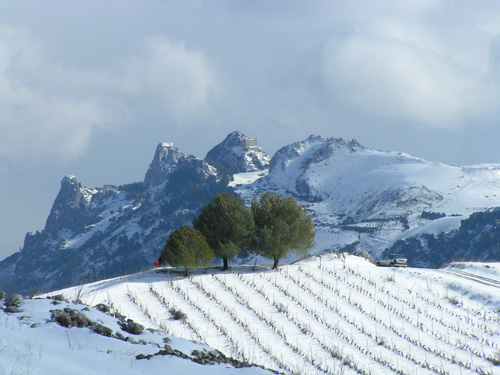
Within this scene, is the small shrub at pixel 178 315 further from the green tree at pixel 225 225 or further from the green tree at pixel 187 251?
the green tree at pixel 225 225

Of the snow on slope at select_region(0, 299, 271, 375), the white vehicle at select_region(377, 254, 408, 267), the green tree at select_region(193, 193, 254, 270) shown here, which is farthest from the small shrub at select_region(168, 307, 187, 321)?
the white vehicle at select_region(377, 254, 408, 267)

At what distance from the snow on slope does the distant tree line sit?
2646 cm

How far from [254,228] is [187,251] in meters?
Answer: 9.36

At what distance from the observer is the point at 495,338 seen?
32.6 m

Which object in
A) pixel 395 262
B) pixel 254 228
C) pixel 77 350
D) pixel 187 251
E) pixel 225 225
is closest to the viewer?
pixel 77 350

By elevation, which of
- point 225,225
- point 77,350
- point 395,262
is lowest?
point 77,350

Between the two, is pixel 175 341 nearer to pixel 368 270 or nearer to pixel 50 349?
pixel 50 349

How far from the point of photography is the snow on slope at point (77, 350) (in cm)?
1327

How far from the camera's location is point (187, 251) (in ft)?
137

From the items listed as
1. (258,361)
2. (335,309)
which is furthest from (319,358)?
(335,309)

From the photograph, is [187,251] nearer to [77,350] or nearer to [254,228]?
[254,228]

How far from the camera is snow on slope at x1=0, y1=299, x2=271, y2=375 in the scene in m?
13.3

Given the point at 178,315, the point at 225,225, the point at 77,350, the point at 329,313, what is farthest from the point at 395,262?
the point at 77,350

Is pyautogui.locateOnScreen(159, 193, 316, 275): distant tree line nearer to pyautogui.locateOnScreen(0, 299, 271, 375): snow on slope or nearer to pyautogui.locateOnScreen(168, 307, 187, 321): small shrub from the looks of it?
pyautogui.locateOnScreen(168, 307, 187, 321): small shrub
